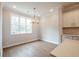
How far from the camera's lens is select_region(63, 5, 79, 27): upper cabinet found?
12.0ft

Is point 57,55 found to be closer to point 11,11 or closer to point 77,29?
point 77,29

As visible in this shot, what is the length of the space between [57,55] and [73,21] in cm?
320

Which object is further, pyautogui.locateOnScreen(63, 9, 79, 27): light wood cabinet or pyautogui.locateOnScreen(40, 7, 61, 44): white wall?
pyautogui.locateOnScreen(40, 7, 61, 44): white wall

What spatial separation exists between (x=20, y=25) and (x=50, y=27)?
8.30ft

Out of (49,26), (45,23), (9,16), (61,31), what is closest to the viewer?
(61,31)

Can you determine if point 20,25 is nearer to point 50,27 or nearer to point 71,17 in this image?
point 50,27

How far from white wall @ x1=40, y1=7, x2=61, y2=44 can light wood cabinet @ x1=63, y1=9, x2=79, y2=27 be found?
159 centimetres

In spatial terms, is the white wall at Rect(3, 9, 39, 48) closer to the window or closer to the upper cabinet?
the window

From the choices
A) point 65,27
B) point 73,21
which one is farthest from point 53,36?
point 73,21

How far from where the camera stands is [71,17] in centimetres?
385

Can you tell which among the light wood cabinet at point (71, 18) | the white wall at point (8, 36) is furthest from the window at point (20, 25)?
the light wood cabinet at point (71, 18)

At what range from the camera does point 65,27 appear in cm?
410

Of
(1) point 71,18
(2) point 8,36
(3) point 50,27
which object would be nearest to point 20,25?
(2) point 8,36

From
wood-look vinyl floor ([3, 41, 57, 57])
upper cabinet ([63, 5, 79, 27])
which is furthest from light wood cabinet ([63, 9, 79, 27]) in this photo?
wood-look vinyl floor ([3, 41, 57, 57])
